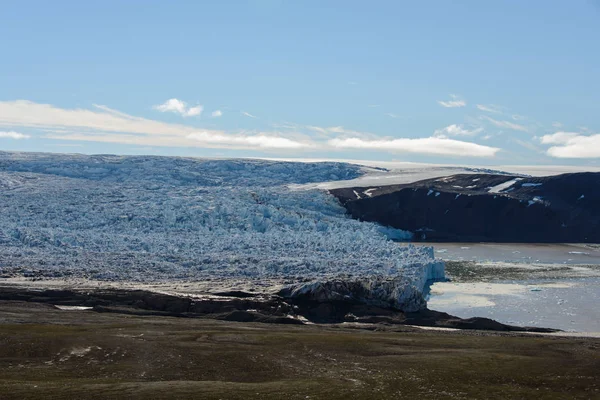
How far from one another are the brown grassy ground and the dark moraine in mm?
49657

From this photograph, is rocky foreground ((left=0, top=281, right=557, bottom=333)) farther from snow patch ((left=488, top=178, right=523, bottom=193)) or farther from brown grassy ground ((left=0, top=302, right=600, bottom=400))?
snow patch ((left=488, top=178, right=523, bottom=193))

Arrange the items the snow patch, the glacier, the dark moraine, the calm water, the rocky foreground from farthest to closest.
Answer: the snow patch
the dark moraine
the glacier
the calm water
the rocky foreground

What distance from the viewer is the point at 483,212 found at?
79.2 metres

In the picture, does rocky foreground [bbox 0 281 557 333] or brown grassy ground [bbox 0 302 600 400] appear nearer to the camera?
brown grassy ground [bbox 0 302 600 400]

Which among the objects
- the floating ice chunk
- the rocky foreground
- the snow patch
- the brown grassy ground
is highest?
the snow patch

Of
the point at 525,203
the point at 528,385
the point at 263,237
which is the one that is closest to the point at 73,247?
the point at 263,237

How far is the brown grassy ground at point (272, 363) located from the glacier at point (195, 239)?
1138cm

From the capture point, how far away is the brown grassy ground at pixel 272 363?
54.0 feet

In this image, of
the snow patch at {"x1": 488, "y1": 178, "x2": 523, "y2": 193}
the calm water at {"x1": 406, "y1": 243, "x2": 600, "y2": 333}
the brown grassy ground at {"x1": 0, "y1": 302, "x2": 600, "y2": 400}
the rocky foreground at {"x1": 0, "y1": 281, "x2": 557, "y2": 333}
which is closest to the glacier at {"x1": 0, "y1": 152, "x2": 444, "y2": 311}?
the rocky foreground at {"x1": 0, "y1": 281, "x2": 557, "y2": 333}

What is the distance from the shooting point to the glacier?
4072 cm

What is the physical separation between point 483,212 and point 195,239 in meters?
38.7

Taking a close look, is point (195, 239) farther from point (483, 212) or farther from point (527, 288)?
point (483, 212)

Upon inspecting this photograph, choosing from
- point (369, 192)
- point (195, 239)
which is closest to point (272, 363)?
point (195, 239)

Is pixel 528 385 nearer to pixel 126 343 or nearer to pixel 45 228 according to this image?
pixel 126 343
